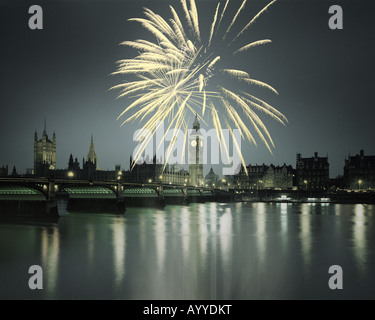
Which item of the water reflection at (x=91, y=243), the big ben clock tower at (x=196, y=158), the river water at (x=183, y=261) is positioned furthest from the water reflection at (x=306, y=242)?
the big ben clock tower at (x=196, y=158)

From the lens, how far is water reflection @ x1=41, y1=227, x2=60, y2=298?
719 inches

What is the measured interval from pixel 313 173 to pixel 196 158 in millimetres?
53862

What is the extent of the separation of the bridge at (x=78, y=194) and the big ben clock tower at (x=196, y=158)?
60.3 metres

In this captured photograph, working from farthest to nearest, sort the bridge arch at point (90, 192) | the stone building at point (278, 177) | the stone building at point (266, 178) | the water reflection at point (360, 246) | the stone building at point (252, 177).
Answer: the stone building at point (252, 177) → the stone building at point (266, 178) → the stone building at point (278, 177) → the bridge arch at point (90, 192) → the water reflection at point (360, 246)

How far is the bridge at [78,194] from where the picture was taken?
47562 mm

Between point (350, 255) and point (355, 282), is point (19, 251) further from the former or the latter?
point (350, 255)

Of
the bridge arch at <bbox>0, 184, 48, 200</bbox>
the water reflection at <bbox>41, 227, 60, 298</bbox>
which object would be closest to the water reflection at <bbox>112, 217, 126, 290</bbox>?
the water reflection at <bbox>41, 227, 60, 298</bbox>

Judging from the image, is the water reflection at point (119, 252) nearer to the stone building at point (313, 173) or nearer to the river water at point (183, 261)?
the river water at point (183, 261)

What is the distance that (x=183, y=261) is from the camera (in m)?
25.0

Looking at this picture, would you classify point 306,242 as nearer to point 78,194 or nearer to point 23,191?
point 23,191

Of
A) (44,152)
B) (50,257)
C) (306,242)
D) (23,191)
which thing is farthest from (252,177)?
(50,257)

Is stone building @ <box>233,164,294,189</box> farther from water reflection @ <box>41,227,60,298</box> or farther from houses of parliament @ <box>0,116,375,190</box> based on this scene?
water reflection @ <box>41,227,60,298</box>

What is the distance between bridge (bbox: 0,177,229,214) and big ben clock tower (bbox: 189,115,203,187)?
60.3 meters
